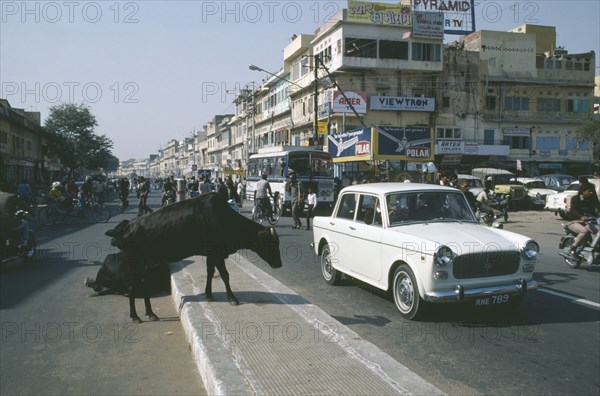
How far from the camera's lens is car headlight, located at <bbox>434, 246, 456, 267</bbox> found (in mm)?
5777

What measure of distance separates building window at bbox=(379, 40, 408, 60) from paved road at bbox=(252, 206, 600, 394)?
125 feet

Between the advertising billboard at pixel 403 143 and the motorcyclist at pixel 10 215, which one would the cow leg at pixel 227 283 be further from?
the advertising billboard at pixel 403 143

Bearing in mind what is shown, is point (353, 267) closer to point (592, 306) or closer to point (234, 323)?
point (234, 323)

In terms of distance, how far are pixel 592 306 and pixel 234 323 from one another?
17.2ft

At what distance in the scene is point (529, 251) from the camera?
20.6ft

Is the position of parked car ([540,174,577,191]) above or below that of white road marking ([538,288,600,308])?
above

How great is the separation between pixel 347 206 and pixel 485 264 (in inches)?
107

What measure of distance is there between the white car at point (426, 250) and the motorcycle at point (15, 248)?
6.62 meters

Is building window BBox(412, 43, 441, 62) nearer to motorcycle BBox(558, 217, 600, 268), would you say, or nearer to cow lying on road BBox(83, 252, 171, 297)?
motorcycle BBox(558, 217, 600, 268)

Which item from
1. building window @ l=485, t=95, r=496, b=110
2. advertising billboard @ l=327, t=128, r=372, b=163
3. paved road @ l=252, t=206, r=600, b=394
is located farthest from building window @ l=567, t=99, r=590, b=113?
paved road @ l=252, t=206, r=600, b=394

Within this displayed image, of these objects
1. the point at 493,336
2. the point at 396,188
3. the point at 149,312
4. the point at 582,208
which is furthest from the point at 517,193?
the point at 149,312

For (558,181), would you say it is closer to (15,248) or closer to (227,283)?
(227,283)

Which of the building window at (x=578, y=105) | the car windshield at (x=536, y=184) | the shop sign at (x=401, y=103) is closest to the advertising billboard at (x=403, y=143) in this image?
the car windshield at (x=536, y=184)

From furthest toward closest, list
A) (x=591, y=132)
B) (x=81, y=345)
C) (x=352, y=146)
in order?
1. (x=591, y=132)
2. (x=352, y=146)
3. (x=81, y=345)
